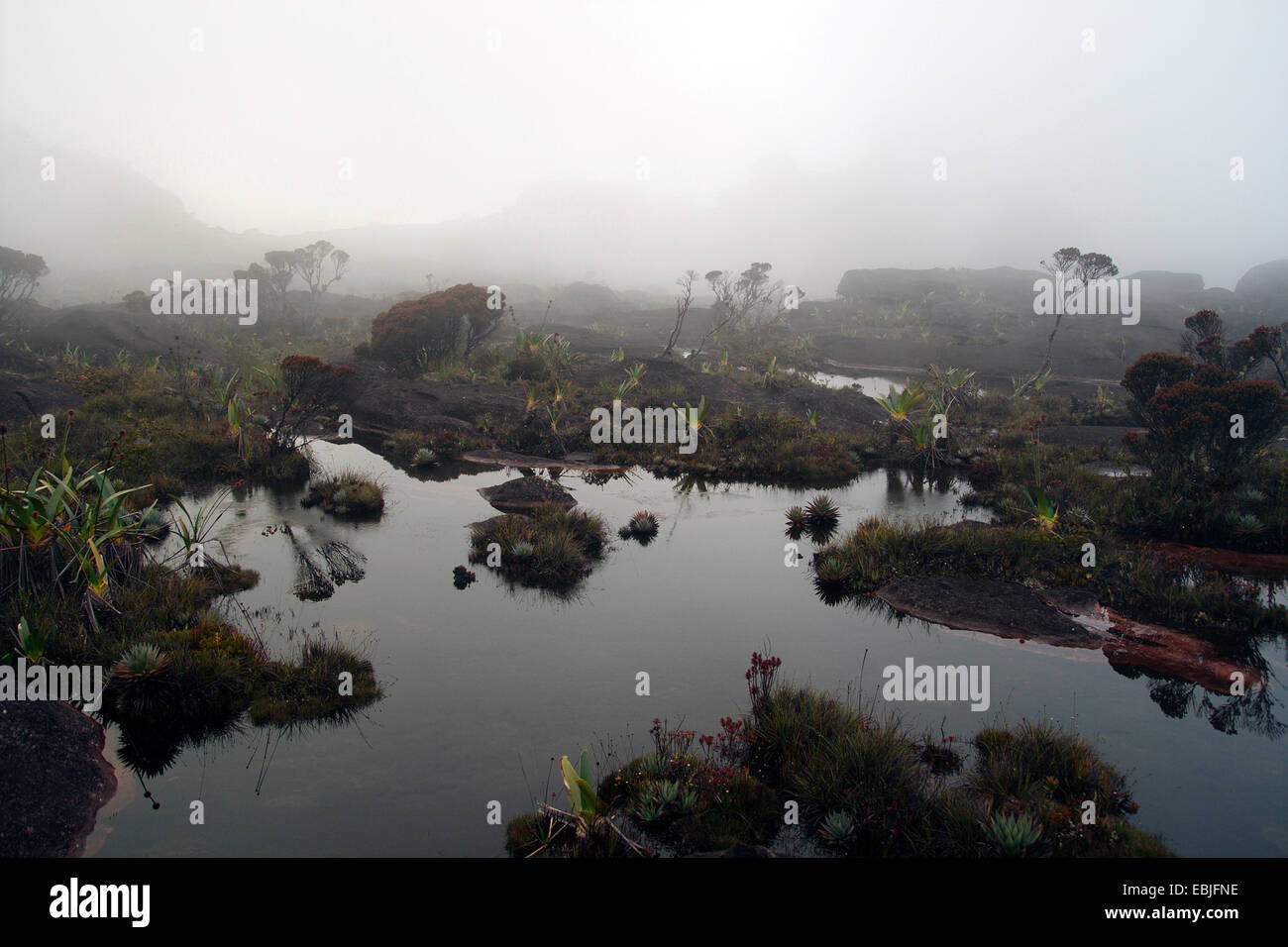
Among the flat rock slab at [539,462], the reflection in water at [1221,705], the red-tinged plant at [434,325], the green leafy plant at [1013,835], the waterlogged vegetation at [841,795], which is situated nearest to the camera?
the green leafy plant at [1013,835]

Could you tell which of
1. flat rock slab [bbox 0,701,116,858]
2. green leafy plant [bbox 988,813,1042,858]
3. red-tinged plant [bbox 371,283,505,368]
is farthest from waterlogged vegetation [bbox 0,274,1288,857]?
red-tinged plant [bbox 371,283,505,368]

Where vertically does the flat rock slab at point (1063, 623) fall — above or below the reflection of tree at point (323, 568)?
below

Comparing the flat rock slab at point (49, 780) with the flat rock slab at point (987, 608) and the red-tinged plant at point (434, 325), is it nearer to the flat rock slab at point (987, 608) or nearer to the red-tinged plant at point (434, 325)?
the flat rock slab at point (987, 608)

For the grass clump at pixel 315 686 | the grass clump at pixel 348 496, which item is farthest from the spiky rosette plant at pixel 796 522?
the grass clump at pixel 315 686

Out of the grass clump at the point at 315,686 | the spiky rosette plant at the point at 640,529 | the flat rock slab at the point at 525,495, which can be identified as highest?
the flat rock slab at the point at 525,495

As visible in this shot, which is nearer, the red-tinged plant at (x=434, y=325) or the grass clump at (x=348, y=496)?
the grass clump at (x=348, y=496)

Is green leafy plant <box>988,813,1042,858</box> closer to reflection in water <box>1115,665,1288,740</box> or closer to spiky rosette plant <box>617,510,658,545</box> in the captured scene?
reflection in water <box>1115,665,1288,740</box>

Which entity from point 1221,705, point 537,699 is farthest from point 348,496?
point 1221,705
